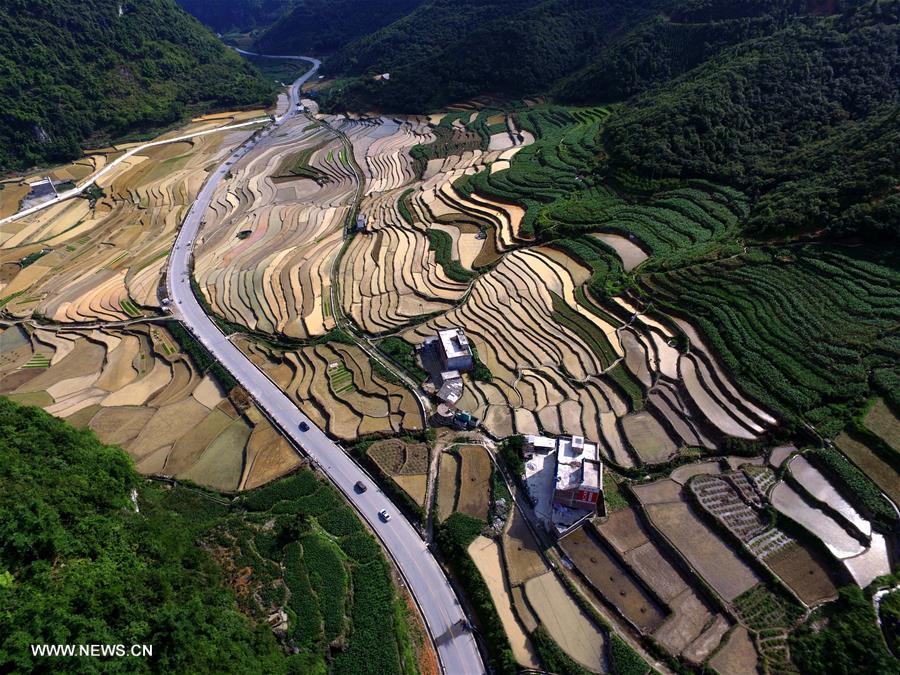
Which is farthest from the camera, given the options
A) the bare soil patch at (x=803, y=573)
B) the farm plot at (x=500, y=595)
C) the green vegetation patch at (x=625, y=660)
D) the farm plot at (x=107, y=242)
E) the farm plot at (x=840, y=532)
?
the farm plot at (x=107, y=242)

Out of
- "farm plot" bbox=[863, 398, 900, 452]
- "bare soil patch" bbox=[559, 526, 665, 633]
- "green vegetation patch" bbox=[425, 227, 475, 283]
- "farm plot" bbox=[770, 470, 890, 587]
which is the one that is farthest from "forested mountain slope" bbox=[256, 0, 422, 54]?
"farm plot" bbox=[770, 470, 890, 587]

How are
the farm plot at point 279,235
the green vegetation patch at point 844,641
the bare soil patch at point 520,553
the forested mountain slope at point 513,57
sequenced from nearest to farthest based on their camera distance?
1. the green vegetation patch at point 844,641
2. the bare soil patch at point 520,553
3. the farm plot at point 279,235
4. the forested mountain slope at point 513,57

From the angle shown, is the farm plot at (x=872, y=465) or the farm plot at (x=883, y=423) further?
the farm plot at (x=883, y=423)

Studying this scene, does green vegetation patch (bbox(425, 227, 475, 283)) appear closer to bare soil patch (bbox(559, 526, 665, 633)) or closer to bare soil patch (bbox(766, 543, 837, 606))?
bare soil patch (bbox(559, 526, 665, 633))

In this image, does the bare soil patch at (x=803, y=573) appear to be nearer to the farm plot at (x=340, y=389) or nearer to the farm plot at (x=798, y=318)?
the farm plot at (x=798, y=318)

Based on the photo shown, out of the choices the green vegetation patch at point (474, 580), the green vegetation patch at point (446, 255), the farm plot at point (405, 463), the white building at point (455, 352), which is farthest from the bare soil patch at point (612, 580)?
the green vegetation patch at point (446, 255)

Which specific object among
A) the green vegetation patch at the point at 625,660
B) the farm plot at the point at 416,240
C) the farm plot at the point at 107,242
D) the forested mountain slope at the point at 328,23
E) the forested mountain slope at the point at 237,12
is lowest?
the green vegetation patch at the point at 625,660
